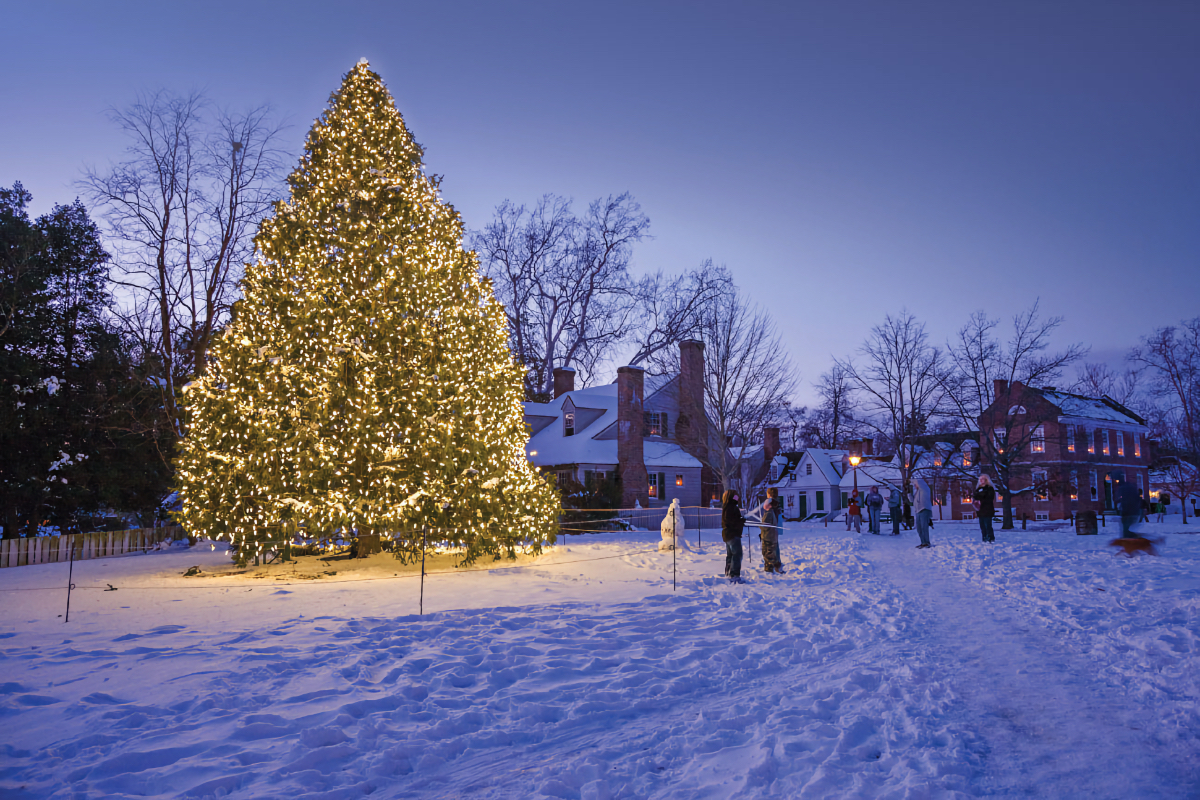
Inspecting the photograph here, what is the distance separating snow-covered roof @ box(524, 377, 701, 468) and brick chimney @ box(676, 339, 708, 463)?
325cm

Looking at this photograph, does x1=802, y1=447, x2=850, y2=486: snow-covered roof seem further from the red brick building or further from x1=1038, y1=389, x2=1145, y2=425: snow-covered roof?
x1=1038, y1=389, x2=1145, y2=425: snow-covered roof

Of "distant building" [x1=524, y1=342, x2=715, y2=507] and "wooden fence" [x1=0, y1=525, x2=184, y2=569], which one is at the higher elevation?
"distant building" [x1=524, y1=342, x2=715, y2=507]

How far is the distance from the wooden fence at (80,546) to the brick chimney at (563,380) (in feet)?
80.3

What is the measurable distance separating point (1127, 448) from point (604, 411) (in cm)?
3833

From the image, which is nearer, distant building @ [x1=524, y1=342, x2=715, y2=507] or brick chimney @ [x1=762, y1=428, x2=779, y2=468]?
distant building @ [x1=524, y1=342, x2=715, y2=507]

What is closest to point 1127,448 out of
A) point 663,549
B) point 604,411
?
point 604,411

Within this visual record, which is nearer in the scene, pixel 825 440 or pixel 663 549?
pixel 663 549

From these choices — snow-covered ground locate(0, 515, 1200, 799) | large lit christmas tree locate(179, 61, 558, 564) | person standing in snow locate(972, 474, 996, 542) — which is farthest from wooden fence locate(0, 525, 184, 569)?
person standing in snow locate(972, 474, 996, 542)

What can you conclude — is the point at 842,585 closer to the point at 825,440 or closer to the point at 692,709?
the point at 692,709

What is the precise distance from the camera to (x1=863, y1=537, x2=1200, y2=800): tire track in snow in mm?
3973

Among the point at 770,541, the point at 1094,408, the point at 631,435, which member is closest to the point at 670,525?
the point at 770,541

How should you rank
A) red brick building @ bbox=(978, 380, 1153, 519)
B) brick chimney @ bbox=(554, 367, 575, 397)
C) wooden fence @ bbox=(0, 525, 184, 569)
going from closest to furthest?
wooden fence @ bbox=(0, 525, 184, 569)
red brick building @ bbox=(978, 380, 1153, 519)
brick chimney @ bbox=(554, 367, 575, 397)

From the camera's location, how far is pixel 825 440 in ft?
235

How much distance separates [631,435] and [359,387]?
Answer: 79.8 ft
